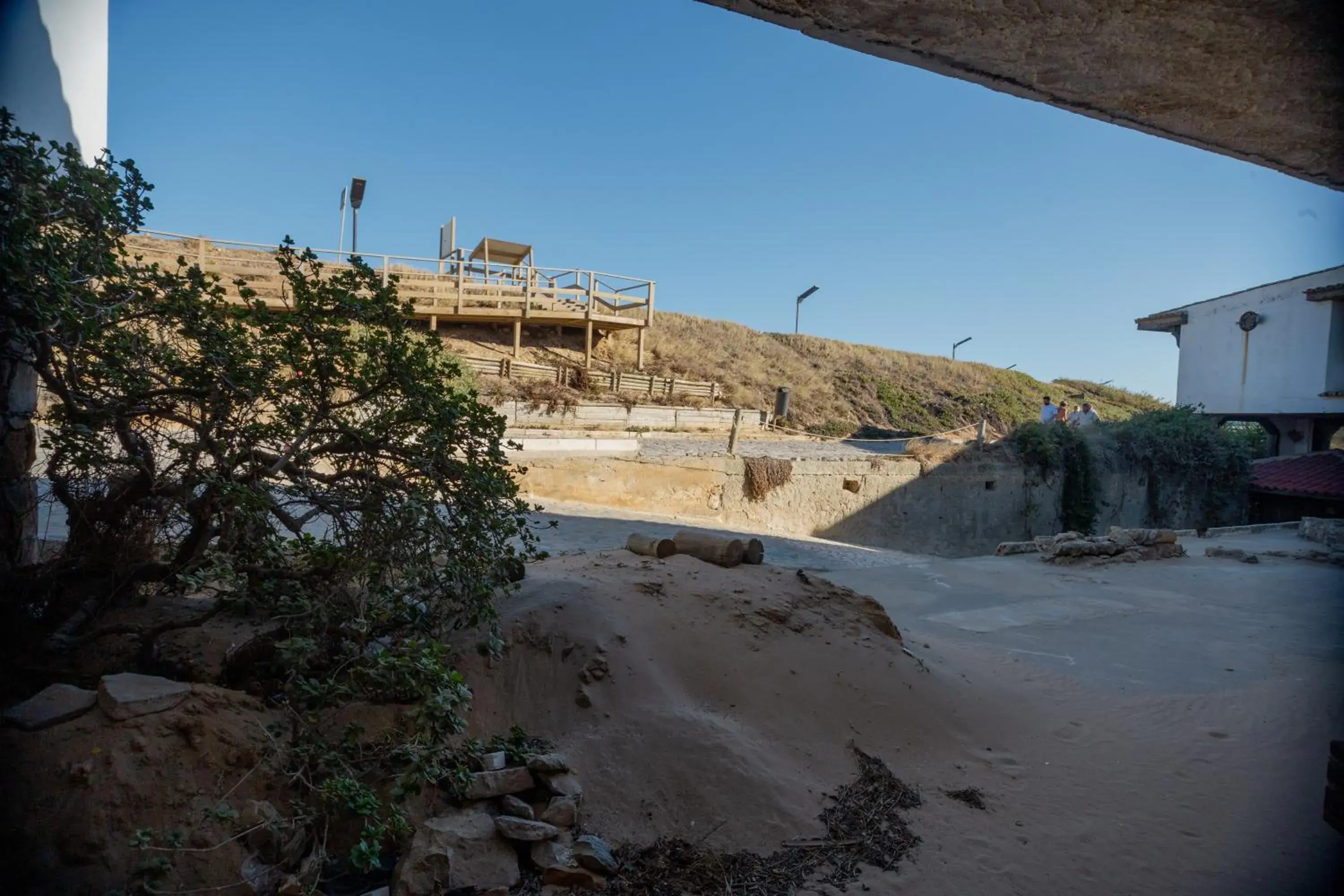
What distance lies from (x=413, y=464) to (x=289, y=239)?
1.39 m

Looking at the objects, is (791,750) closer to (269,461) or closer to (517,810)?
Answer: (517,810)

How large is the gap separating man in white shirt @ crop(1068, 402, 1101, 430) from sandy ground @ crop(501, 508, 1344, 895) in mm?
14805

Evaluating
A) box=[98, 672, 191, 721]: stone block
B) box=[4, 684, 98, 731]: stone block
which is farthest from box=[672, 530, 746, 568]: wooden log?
box=[4, 684, 98, 731]: stone block

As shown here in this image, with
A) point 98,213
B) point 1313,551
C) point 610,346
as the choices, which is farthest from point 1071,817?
point 610,346

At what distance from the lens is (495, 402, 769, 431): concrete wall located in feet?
60.9

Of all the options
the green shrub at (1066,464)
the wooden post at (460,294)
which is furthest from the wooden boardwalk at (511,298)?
the green shrub at (1066,464)

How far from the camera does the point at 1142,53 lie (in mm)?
1731

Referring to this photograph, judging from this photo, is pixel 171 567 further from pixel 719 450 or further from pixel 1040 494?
pixel 1040 494

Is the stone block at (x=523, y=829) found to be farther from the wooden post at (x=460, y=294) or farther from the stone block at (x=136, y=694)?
the wooden post at (x=460, y=294)

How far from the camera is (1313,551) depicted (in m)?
13.2

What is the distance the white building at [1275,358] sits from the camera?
21.0 meters

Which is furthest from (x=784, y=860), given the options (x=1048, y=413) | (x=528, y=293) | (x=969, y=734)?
(x=528, y=293)

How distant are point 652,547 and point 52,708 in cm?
423

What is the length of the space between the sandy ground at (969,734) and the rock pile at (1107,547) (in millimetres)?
4530
